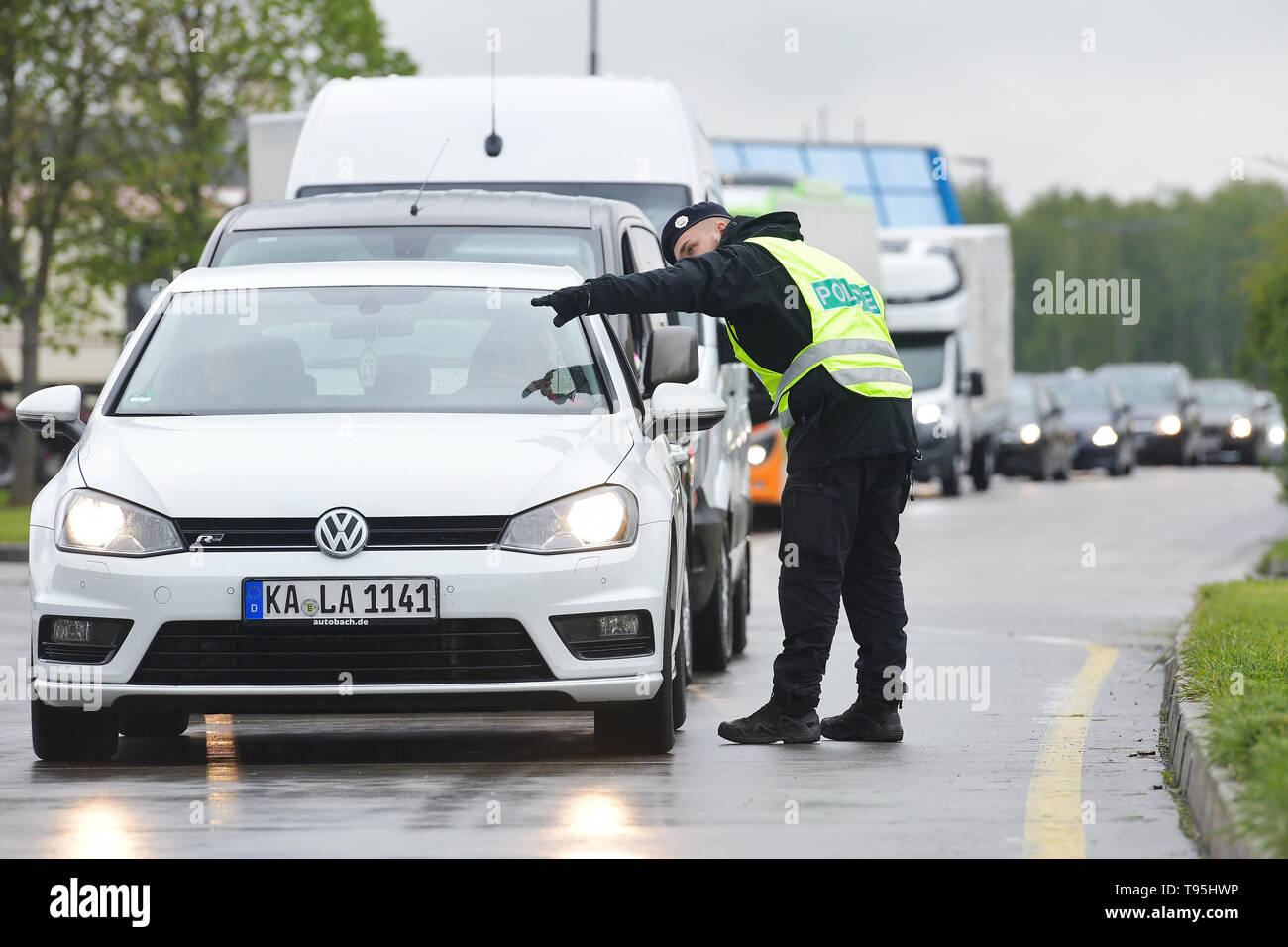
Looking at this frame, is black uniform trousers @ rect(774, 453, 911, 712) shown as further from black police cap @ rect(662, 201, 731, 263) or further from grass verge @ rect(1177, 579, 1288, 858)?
grass verge @ rect(1177, 579, 1288, 858)

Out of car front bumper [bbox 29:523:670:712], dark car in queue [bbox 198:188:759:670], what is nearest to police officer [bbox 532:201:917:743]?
car front bumper [bbox 29:523:670:712]

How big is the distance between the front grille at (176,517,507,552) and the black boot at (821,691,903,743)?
5.99ft

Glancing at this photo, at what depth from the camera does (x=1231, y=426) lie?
50094 millimetres

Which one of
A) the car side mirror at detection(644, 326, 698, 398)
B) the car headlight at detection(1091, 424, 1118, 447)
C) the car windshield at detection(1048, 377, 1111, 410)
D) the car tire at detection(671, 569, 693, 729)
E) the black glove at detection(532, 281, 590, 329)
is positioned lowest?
the car headlight at detection(1091, 424, 1118, 447)

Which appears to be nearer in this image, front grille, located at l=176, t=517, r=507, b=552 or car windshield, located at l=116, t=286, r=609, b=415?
front grille, located at l=176, t=517, r=507, b=552

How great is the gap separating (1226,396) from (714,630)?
136 feet

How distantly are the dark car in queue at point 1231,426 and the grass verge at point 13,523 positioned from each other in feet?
84.2

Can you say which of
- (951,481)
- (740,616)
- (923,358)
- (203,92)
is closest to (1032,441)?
(951,481)

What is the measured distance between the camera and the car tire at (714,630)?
1171 centimetres

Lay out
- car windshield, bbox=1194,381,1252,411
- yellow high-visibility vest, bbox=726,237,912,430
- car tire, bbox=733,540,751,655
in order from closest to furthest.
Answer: yellow high-visibility vest, bbox=726,237,912,430, car tire, bbox=733,540,751,655, car windshield, bbox=1194,381,1252,411

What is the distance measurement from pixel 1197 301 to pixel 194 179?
123 metres

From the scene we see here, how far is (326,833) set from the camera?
22.0 ft

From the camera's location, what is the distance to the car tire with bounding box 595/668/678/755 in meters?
8.26

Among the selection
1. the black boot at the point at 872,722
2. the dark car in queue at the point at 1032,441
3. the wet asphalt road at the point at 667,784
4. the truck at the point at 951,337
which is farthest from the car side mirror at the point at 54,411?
the dark car in queue at the point at 1032,441
